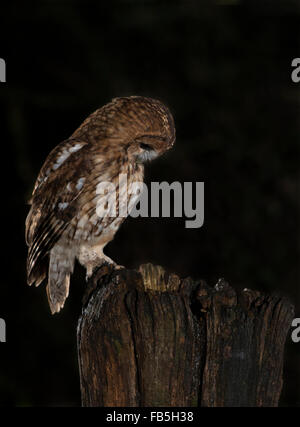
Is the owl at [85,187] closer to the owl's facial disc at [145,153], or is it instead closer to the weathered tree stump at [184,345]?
the owl's facial disc at [145,153]

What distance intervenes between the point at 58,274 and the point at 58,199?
390mm

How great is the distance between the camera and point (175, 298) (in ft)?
6.11

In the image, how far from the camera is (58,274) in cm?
300

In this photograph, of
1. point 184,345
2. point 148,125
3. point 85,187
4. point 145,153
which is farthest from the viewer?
point 85,187

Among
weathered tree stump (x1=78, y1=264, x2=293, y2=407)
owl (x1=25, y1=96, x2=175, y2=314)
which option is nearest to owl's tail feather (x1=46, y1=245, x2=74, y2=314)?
owl (x1=25, y1=96, x2=175, y2=314)

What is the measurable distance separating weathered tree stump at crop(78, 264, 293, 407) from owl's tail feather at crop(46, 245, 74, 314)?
1048 millimetres

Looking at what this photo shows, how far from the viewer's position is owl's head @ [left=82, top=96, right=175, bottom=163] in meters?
2.46

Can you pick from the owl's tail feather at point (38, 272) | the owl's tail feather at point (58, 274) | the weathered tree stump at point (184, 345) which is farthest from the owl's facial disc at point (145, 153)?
the weathered tree stump at point (184, 345)

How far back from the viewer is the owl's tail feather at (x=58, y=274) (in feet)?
9.62

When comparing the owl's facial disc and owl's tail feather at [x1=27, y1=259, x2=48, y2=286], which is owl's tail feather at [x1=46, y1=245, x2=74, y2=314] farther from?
the owl's facial disc

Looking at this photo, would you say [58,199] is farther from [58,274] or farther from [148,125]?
[148,125]

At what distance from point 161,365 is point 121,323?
17cm

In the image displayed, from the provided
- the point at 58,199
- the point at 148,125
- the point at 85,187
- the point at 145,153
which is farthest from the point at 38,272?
the point at 148,125
